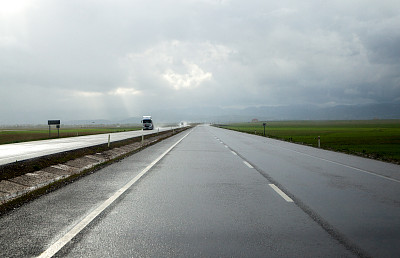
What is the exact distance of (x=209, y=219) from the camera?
5004mm

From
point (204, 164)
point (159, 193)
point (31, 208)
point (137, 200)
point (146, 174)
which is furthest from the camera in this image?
point (204, 164)

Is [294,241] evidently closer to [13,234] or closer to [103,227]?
[103,227]

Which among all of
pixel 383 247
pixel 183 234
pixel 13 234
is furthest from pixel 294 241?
pixel 13 234

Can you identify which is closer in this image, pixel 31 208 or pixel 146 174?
pixel 31 208

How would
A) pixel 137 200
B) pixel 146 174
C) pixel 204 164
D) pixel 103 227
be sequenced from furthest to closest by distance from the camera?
pixel 204 164, pixel 146 174, pixel 137 200, pixel 103 227

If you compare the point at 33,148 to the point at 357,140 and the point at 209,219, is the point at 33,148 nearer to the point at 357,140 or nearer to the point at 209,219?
the point at 209,219

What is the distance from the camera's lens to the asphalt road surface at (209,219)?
3.84m

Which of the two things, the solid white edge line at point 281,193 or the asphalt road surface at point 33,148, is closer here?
the solid white edge line at point 281,193

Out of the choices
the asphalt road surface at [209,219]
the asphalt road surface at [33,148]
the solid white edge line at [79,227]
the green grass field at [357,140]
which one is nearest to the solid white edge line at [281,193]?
the asphalt road surface at [209,219]

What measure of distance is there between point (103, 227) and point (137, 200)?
1.70 meters

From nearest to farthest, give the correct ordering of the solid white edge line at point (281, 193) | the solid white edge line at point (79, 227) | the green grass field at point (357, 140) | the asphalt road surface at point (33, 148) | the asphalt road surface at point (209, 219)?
the solid white edge line at point (79, 227), the asphalt road surface at point (209, 219), the solid white edge line at point (281, 193), the asphalt road surface at point (33, 148), the green grass field at point (357, 140)

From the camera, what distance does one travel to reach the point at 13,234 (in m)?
4.28

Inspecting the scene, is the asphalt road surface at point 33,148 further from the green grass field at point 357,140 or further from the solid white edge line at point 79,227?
the green grass field at point 357,140

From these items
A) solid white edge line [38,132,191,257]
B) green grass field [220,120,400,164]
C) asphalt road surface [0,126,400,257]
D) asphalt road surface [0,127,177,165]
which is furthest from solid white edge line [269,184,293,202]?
green grass field [220,120,400,164]
